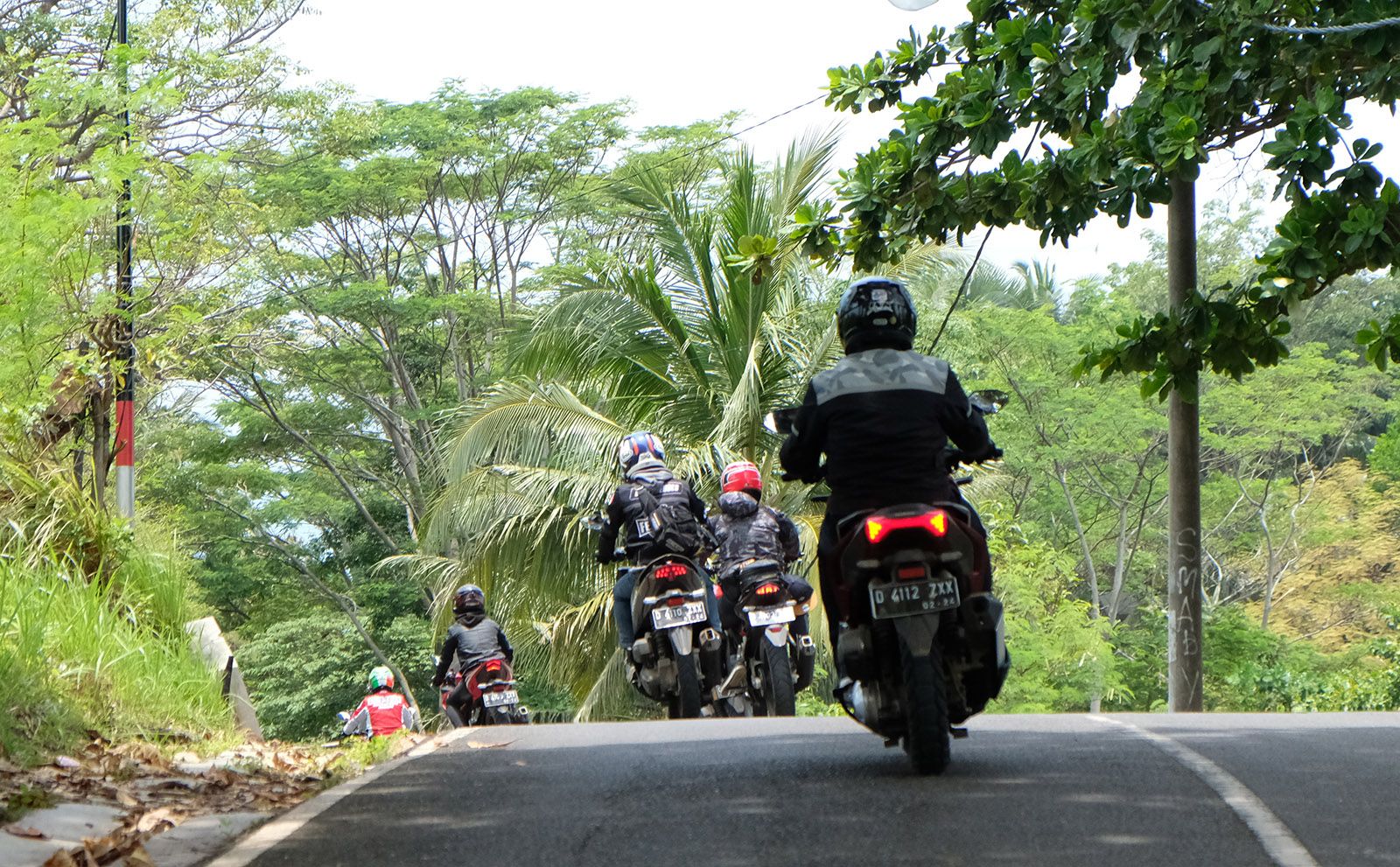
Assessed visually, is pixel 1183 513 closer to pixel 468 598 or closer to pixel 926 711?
pixel 468 598

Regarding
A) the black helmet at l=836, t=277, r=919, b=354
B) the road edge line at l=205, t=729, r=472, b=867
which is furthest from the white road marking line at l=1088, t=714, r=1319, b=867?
the road edge line at l=205, t=729, r=472, b=867

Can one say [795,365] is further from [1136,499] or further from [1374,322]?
[1136,499]

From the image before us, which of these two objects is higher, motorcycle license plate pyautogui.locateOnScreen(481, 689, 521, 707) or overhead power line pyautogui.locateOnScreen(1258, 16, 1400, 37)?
overhead power line pyautogui.locateOnScreen(1258, 16, 1400, 37)

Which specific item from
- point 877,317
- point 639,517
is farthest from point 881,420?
point 639,517

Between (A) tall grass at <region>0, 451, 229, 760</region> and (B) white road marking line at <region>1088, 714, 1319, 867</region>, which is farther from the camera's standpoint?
(A) tall grass at <region>0, 451, 229, 760</region>

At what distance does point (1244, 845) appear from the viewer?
203 inches

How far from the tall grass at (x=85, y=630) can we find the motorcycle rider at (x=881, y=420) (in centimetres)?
344

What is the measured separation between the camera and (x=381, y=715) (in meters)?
14.1

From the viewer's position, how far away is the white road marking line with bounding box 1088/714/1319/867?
5031 millimetres

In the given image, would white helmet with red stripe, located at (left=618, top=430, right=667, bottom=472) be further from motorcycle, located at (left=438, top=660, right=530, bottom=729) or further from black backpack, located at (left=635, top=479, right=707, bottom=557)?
motorcycle, located at (left=438, top=660, right=530, bottom=729)

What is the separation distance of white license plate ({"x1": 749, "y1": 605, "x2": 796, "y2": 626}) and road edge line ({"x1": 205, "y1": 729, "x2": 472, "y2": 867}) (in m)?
3.80

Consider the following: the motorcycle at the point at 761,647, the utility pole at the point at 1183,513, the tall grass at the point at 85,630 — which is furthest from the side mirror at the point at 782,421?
the utility pole at the point at 1183,513

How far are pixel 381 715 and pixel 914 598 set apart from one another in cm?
871

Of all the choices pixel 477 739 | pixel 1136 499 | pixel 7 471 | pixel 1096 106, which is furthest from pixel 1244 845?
pixel 1136 499
